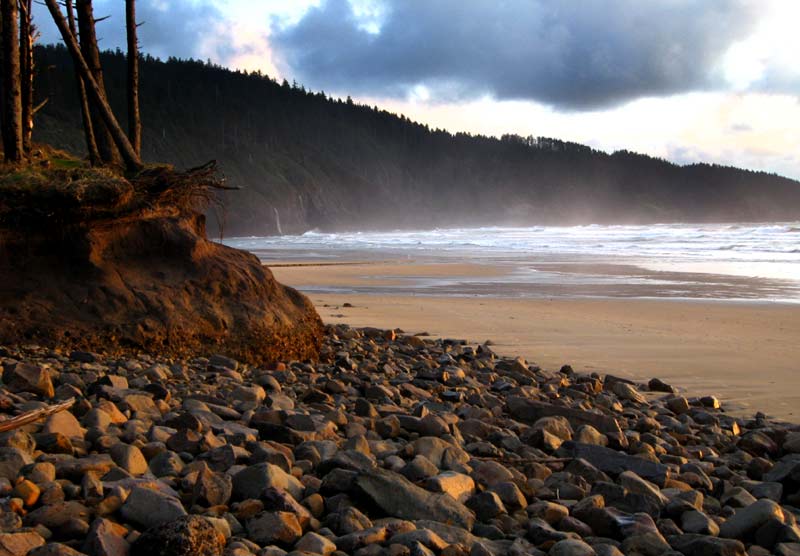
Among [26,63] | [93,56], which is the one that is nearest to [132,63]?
[93,56]

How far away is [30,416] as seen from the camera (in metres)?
3.05

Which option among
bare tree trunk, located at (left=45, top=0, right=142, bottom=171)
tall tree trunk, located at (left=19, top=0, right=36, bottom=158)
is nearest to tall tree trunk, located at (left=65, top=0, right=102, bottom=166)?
tall tree trunk, located at (left=19, top=0, right=36, bottom=158)

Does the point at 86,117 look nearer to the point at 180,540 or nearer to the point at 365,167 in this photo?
the point at 180,540

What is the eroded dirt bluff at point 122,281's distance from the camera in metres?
5.53

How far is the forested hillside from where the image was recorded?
94.2m

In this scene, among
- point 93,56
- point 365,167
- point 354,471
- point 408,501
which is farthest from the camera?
point 365,167

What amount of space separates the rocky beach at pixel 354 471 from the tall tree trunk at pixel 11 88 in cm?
265

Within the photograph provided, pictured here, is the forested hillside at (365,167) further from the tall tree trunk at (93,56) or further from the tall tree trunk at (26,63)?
the tall tree trunk at (93,56)

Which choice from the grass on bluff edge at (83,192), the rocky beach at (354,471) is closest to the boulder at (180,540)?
the rocky beach at (354,471)

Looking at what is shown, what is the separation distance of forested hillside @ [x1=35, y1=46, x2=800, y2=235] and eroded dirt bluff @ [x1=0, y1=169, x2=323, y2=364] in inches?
2836

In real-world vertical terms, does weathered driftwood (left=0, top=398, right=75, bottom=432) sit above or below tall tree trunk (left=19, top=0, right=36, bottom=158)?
below

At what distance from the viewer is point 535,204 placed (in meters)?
138

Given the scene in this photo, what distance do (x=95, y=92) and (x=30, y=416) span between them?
18.7 ft

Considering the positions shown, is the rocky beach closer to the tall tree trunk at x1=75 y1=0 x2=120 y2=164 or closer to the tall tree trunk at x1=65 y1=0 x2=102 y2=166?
the tall tree trunk at x1=75 y1=0 x2=120 y2=164
